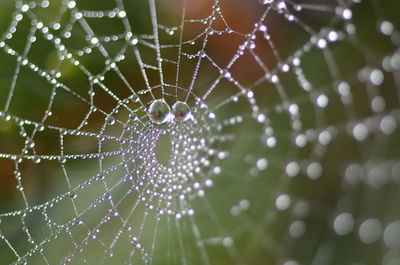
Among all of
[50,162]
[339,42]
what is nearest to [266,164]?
[339,42]

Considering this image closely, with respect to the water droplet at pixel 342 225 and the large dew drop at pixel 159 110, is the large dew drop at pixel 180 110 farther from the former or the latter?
the water droplet at pixel 342 225

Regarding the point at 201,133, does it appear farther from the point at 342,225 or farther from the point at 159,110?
the point at 342,225

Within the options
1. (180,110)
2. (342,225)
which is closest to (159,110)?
(180,110)

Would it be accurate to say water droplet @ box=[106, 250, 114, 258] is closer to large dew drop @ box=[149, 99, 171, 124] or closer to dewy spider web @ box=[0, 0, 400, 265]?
dewy spider web @ box=[0, 0, 400, 265]

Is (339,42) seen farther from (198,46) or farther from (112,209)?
(112,209)

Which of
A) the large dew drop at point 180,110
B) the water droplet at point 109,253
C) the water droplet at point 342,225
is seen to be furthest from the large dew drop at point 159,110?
the water droplet at point 342,225
